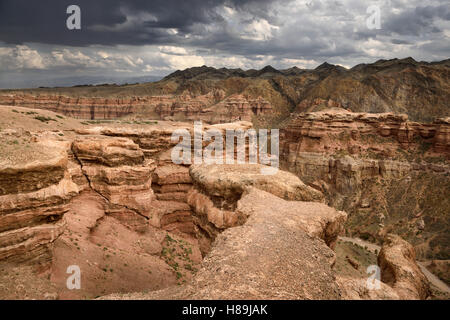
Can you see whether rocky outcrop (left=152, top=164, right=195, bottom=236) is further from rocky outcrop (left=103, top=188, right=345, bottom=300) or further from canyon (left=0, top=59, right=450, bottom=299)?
rocky outcrop (left=103, top=188, right=345, bottom=300)

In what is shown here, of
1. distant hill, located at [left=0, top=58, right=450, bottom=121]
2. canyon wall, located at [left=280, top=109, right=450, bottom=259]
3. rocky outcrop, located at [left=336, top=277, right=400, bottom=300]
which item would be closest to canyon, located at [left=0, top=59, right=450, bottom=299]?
rocky outcrop, located at [left=336, top=277, right=400, bottom=300]

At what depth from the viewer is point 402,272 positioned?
13969mm

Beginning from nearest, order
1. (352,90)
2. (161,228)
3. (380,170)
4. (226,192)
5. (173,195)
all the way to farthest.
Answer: (226,192), (161,228), (173,195), (380,170), (352,90)

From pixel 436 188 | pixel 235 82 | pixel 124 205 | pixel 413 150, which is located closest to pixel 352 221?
pixel 436 188

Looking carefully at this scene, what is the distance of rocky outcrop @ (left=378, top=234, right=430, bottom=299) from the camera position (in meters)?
12.3

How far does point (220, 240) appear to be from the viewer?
11.3 meters

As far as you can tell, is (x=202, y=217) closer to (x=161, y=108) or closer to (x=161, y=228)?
(x=161, y=228)

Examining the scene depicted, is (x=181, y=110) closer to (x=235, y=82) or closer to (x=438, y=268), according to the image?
(x=235, y=82)

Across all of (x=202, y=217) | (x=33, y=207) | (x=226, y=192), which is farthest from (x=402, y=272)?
(x=33, y=207)

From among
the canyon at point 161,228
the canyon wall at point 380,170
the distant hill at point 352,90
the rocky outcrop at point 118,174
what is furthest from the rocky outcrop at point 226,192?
the distant hill at point 352,90

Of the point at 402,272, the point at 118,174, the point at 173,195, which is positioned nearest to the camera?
the point at 402,272

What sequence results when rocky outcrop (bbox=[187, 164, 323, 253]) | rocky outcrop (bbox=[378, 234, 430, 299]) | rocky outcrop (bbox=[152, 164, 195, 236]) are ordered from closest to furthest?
rocky outcrop (bbox=[378, 234, 430, 299]) → rocky outcrop (bbox=[187, 164, 323, 253]) → rocky outcrop (bbox=[152, 164, 195, 236])

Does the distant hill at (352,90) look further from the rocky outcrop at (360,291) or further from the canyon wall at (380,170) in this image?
the rocky outcrop at (360,291)

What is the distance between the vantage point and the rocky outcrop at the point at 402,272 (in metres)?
12.3
